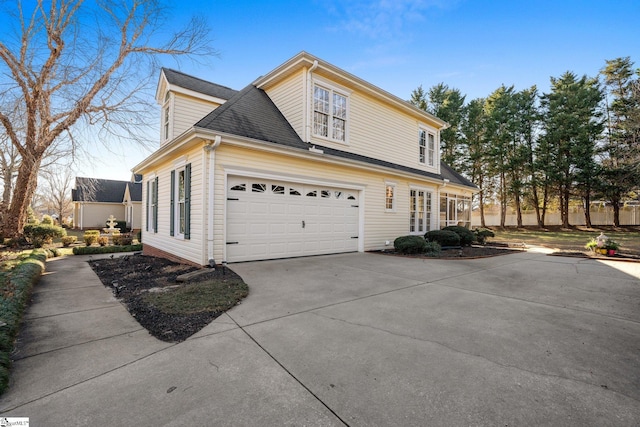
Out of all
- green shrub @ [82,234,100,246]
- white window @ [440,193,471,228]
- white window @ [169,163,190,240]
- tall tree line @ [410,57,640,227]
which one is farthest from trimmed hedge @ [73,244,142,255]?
tall tree line @ [410,57,640,227]

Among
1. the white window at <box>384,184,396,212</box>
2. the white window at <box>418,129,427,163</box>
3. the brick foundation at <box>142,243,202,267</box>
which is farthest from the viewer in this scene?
the white window at <box>418,129,427,163</box>

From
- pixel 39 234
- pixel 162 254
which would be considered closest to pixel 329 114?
pixel 162 254

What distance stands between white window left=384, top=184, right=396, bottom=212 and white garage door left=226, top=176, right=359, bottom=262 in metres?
1.54

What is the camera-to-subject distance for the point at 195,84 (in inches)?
422

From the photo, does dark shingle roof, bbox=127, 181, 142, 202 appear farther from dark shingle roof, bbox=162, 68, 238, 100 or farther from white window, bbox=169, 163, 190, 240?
white window, bbox=169, 163, 190, 240

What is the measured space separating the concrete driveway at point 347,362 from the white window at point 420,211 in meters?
7.18

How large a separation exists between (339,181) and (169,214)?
5541mm

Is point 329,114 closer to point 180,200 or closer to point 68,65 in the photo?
point 180,200

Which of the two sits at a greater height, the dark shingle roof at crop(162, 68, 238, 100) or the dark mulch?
the dark shingle roof at crop(162, 68, 238, 100)

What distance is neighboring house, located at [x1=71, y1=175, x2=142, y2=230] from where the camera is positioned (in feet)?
83.0

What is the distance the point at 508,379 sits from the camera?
233 cm

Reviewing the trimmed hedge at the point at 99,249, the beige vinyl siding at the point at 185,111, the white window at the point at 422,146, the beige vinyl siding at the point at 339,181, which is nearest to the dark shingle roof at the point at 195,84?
the beige vinyl siding at the point at 185,111

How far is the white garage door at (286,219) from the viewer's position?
7.22m

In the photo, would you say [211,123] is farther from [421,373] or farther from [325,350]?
[421,373]
